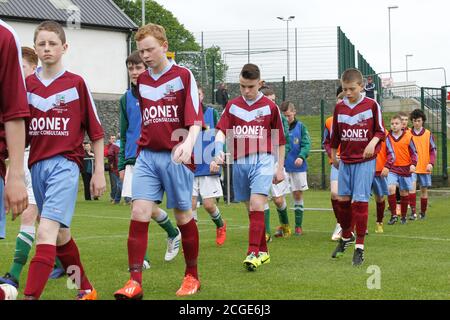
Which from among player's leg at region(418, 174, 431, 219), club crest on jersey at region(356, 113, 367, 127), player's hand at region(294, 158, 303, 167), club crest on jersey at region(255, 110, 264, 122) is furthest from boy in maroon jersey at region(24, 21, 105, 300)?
player's leg at region(418, 174, 431, 219)

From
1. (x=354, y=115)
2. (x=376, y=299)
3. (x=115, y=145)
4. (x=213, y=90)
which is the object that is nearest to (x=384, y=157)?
(x=354, y=115)

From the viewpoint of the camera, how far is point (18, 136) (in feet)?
14.2

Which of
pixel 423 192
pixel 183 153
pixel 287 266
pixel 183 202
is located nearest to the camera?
pixel 183 153

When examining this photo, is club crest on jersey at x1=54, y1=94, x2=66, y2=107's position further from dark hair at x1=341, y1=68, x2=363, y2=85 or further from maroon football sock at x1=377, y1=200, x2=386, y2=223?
maroon football sock at x1=377, y1=200, x2=386, y2=223

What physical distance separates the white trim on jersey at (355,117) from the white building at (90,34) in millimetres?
36926

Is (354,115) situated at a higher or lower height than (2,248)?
higher

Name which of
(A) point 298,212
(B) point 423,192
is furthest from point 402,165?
(A) point 298,212

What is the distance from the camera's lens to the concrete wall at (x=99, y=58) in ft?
152

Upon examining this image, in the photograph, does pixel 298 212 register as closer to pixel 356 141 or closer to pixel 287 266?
pixel 356 141

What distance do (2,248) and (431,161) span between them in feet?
29.2

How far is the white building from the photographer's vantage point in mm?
45250

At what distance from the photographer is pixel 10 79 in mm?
4355

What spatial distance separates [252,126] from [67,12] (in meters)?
41.7
